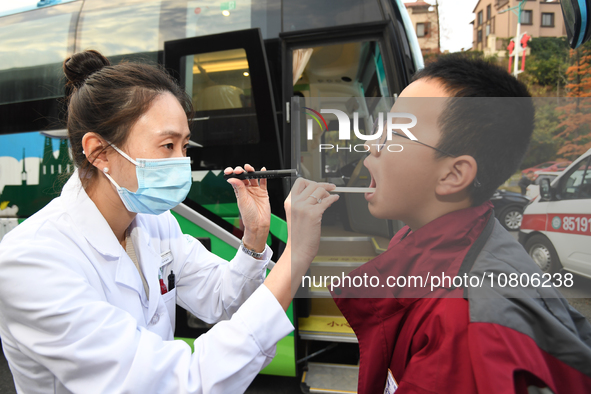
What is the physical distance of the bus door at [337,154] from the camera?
1.04m

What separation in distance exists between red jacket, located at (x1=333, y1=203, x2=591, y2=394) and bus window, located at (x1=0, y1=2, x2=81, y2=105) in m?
Result: 3.01

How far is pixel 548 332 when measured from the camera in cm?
71

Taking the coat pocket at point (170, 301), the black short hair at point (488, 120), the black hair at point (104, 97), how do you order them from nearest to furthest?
1. the black short hair at point (488, 120)
2. the black hair at point (104, 97)
3. the coat pocket at point (170, 301)

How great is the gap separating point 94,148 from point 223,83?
1349 millimetres

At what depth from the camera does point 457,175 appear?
0.84 m

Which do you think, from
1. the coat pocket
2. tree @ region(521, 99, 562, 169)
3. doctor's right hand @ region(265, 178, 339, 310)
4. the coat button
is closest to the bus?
the coat pocket

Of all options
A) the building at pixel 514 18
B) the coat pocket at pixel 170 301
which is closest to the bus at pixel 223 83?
the building at pixel 514 18

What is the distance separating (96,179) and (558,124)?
152 centimetres

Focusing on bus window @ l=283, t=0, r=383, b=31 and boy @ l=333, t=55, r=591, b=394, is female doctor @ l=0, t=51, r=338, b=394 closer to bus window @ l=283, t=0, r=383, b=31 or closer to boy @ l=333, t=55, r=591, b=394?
boy @ l=333, t=55, r=591, b=394

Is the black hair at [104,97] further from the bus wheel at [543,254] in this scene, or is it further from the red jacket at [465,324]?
the bus wheel at [543,254]

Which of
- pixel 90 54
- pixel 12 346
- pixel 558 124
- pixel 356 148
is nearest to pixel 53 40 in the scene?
pixel 90 54

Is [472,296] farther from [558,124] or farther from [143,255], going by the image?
[143,255]

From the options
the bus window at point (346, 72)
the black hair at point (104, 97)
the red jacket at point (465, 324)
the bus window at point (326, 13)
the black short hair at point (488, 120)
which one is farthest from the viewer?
the bus window at point (346, 72)

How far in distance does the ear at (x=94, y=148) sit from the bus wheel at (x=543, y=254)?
1.39 meters
